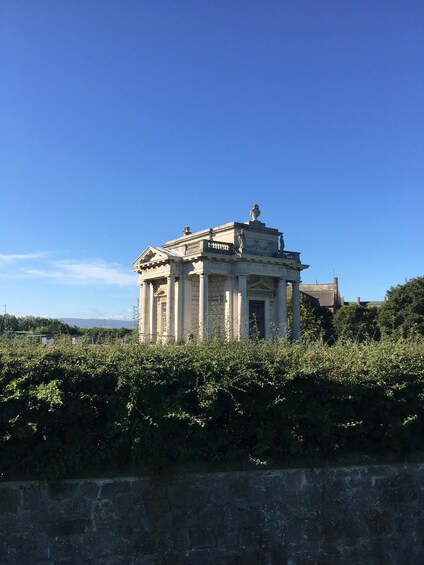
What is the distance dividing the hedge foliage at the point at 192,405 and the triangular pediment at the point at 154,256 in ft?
102

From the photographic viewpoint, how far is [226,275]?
3566cm

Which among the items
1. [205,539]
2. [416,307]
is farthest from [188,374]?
[416,307]

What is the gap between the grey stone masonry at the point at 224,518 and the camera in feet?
15.3

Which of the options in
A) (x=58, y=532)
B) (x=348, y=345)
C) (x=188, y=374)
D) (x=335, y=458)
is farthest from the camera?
(x=348, y=345)

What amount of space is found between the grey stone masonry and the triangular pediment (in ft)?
103

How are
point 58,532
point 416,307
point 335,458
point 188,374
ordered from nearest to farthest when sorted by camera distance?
point 58,532
point 188,374
point 335,458
point 416,307

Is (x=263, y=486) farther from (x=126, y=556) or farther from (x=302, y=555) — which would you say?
(x=126, y=556)

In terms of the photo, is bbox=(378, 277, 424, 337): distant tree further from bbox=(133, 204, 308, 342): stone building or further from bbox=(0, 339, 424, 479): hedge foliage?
bbox=(0, 339, 424, 479): hedge foliage

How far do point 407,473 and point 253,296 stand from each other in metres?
31.5

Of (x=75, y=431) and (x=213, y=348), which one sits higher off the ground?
(x=213, y=348)

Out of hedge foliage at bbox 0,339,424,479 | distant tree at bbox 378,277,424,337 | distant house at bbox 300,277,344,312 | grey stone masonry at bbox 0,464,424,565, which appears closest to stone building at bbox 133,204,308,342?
distant tree at bbox 378,277,424,337

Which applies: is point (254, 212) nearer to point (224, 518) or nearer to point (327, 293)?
point (224, 518)

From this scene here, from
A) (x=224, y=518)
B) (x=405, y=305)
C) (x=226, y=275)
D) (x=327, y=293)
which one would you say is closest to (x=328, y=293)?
(x=327, y=293)

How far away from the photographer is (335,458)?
541 centimetres
